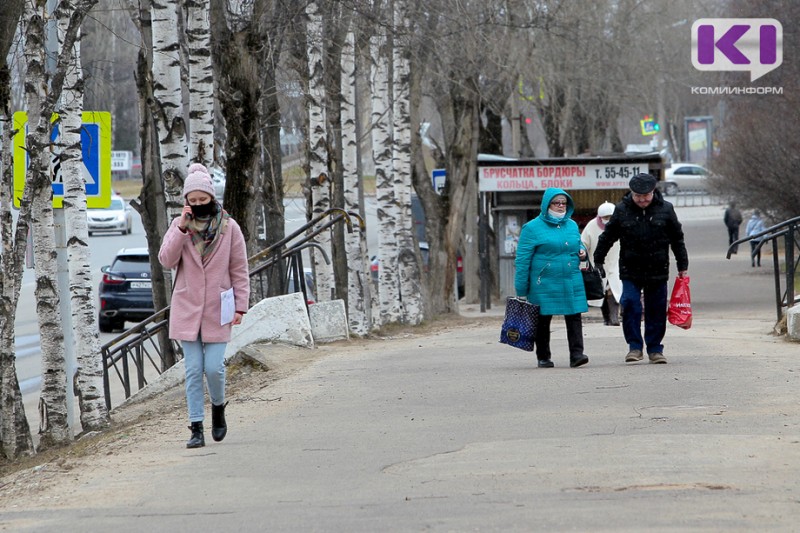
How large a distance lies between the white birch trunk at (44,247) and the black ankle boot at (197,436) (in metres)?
3.95

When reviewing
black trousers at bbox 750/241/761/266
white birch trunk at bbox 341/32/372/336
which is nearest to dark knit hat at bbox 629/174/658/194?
black trousers at bbox 750/241/761/266

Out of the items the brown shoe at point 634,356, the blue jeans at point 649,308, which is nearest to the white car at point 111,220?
the brown shoe at point 634,356

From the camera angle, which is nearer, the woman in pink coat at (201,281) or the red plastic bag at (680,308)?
the woman in pink coat at (201,281)

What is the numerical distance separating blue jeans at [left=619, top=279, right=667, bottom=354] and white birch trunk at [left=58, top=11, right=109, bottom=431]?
4.64m

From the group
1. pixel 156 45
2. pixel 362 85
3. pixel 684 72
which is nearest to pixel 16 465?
pixel 156 45

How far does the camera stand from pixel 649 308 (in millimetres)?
10992

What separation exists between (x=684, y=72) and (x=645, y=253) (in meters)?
43.8

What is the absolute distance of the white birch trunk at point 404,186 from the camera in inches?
827

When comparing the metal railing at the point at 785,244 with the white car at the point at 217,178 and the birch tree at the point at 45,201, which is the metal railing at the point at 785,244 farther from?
the birch tree at the point at 45,201

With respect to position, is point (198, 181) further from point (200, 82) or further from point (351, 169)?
point (351, 169)

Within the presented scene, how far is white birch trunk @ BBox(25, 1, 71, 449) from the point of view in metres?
10.8

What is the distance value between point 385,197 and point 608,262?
17.2ft

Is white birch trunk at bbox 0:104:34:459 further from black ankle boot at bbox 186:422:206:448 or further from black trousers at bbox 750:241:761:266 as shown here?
black trousers at bbox 750:241:761:266

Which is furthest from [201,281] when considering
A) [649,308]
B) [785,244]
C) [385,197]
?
[385,197]
